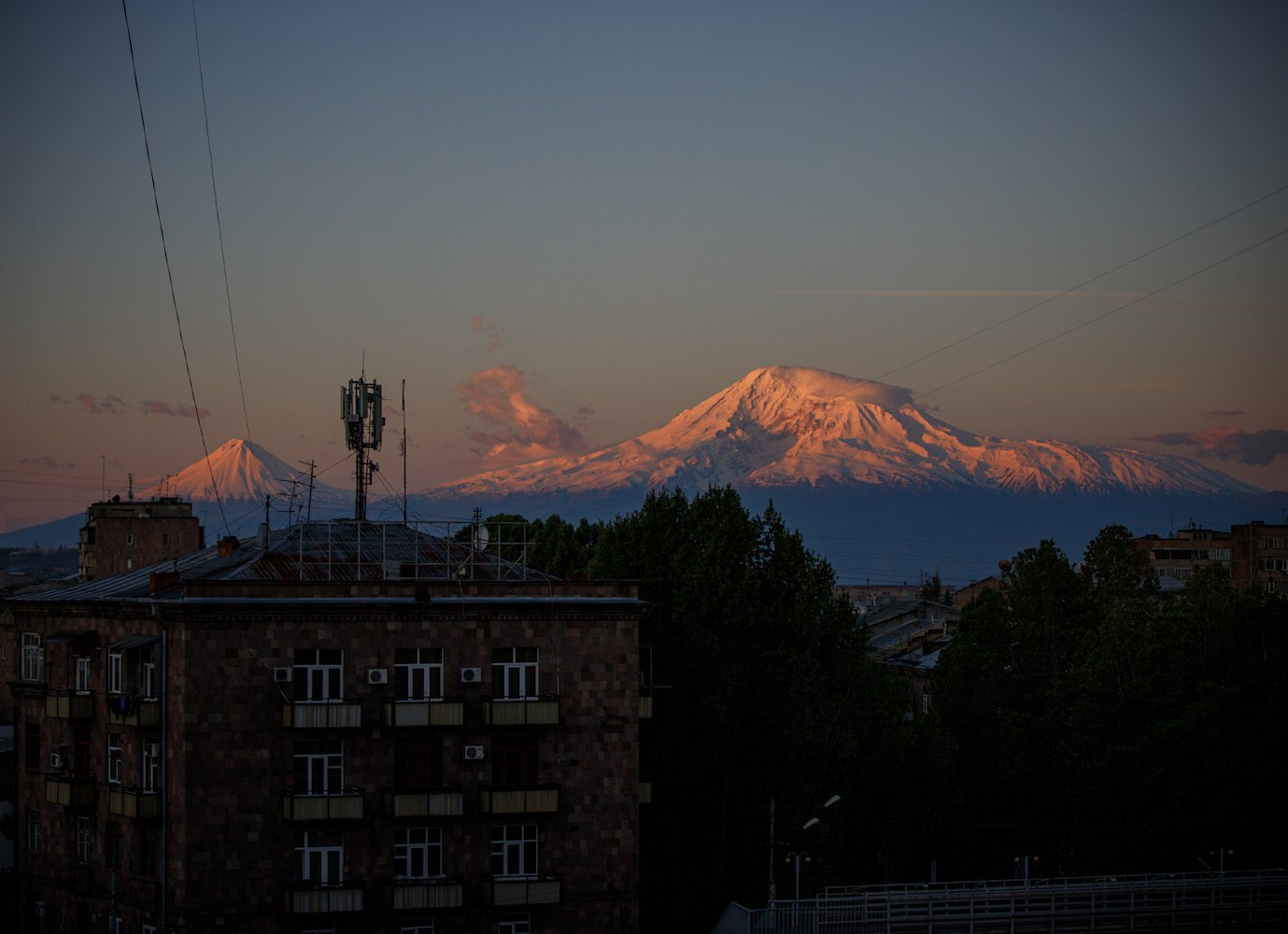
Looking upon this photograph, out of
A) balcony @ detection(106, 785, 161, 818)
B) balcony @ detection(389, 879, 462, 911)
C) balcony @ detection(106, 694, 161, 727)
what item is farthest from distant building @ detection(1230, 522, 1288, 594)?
balcony @ detection(106, 785, 161, 818)

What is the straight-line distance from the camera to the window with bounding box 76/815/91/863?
4744 cm

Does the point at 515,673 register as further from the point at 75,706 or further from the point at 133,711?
the point at 75,706

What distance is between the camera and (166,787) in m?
43.2

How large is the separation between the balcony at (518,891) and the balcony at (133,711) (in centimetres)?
1046

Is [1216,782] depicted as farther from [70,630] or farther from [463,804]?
[70,630]

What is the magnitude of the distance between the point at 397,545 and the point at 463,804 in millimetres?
10487

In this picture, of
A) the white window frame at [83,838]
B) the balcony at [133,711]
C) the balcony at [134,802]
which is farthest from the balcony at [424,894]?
the white window frame at [83,838]

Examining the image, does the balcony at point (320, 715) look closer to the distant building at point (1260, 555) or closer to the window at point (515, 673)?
the window at point (515, 673)

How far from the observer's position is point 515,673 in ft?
149

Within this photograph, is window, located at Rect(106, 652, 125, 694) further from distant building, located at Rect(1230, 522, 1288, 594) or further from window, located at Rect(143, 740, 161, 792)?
distant building, located at Rect(1230, 522, 1288, 594)

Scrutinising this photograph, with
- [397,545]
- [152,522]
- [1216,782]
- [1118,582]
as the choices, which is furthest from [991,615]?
[152,522]

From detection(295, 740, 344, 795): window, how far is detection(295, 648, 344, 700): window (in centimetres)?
129

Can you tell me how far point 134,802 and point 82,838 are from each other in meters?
5.47

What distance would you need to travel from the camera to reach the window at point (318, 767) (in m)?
43.3
